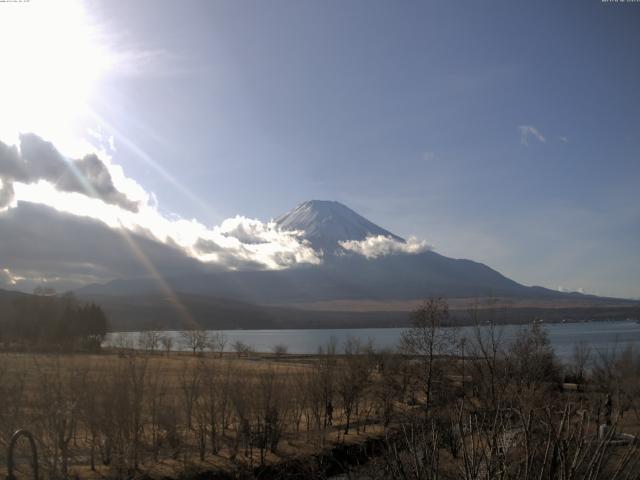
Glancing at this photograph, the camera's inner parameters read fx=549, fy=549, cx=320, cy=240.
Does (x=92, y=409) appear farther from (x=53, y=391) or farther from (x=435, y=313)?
(x=435, y=313)

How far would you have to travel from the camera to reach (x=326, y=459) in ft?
76.6

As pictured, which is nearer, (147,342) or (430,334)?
(430,334)

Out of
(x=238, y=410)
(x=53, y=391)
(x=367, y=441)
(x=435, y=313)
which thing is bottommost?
(x=367, y=441)

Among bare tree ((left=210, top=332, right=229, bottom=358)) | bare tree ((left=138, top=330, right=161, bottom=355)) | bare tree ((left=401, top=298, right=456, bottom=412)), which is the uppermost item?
bare tree ((left=401, top=298, right=456, bottom=412))

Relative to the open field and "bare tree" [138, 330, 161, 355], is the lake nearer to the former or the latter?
"bare tree" [138, 330, 161, 355]

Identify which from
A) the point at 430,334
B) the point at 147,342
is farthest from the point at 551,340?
the point at 147,342

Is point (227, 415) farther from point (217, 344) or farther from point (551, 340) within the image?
point (217, 344)

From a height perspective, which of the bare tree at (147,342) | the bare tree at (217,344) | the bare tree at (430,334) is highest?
the bare tree at (430,334)

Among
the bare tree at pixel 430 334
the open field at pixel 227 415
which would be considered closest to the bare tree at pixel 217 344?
the bare tree at pixel 430 334

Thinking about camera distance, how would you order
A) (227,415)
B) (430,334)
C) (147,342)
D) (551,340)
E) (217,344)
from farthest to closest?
(217,344) → (551,340) → (147,342) → (430,334) → (227,415)

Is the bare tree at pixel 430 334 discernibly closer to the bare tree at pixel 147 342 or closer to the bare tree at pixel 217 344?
the bare tree at pixel 147 342

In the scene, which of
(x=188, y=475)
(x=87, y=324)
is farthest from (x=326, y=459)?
(x=87, y=324)

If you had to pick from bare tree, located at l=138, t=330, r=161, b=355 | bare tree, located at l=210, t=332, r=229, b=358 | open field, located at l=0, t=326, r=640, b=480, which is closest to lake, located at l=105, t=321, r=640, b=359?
bare tree, located at l=138, t=330, r=161, b=355

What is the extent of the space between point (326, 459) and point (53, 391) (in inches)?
459
